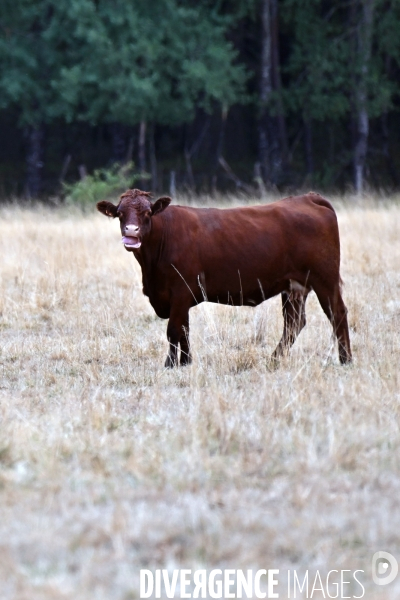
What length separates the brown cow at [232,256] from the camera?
6762mm

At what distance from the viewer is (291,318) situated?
24.4 feet

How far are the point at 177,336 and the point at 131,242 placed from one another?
879 mm

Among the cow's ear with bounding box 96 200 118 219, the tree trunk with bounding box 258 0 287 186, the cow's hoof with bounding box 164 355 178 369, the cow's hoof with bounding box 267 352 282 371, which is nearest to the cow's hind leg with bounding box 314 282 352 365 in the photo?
the cow's hoof with bounding box 267 352 282 371

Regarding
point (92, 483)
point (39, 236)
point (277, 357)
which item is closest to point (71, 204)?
point (39, 236)

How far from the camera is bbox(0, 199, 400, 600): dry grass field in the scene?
3.60 metres

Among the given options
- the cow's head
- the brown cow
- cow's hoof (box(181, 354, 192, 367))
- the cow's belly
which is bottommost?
cow's hoof (box(181, 354, 192, 367))

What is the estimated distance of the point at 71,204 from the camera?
59.5 ft

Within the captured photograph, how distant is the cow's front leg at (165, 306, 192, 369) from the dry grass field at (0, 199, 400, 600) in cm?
12

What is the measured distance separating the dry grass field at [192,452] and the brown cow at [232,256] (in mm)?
373

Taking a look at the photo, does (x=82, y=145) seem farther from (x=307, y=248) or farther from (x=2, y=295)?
(x=307, y=248)

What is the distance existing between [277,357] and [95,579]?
3745 mm

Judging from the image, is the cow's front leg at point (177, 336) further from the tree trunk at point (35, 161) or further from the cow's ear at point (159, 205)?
the tree trunk at point (35, 161)

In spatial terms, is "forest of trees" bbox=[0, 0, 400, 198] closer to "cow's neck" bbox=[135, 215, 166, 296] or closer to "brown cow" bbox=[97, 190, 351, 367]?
"brown cow" bbox=[97, 190, 351, 367]

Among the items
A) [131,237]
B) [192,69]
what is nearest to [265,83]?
[192,69]
